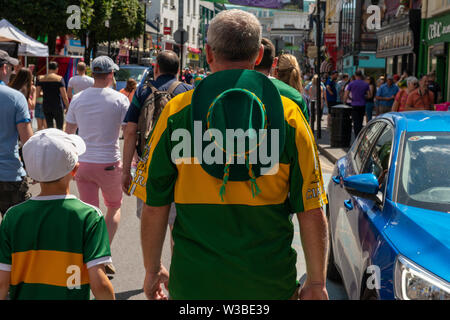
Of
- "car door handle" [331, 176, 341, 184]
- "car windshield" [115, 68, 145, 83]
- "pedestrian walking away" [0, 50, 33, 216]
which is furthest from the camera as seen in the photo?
"car windshield" [115, 68, 145, 83]

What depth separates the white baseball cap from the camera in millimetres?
2717

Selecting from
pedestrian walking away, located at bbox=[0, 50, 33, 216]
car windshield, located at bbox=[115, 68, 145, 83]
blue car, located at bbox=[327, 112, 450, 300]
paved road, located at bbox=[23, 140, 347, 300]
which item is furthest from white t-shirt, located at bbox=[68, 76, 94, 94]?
car windshield, located at bbox=[115, 68, 145, 83]

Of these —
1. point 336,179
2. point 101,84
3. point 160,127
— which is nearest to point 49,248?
point 160,127

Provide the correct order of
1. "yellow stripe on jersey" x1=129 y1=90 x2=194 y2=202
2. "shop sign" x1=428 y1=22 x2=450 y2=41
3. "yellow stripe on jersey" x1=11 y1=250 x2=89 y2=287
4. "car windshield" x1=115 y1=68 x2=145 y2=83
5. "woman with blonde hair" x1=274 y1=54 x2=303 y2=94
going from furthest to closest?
"car windshield" x1=115 y1=68 x2=145 y2=83
"shop sign" x1=428 y1=22 x2=450 y2=41
"woman with blonde hair" x1=274 y1=54 x2=303 y2=94
"yellow stripe on jersey" x1=11 y1=250 x2=89 y2=287
"yellow stripe on jersey" x1=129 y1=90 x2=194 y2=202

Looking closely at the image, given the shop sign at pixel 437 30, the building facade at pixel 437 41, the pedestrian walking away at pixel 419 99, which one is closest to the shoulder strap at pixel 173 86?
the pedestrian walking away at pixel 419 99

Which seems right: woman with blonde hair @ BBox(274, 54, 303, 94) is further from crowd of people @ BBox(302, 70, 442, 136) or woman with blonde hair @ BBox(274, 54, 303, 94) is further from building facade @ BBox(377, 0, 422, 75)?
building facade @ BBox(377, 0, 422, 75)

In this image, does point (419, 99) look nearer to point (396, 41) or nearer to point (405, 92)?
point (405, 92)

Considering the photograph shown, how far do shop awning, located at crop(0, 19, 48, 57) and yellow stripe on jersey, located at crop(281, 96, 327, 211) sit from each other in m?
15.0

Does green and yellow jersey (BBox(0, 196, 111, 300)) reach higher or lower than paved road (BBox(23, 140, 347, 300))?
higher

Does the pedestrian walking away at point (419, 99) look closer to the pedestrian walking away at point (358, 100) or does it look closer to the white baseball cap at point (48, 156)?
the pedestrian walking away at point (358, 100)

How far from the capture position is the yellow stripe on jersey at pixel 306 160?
2346mm

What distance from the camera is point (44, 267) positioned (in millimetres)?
2678

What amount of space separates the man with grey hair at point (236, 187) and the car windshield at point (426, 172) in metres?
1.49

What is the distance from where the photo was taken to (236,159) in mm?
2250
